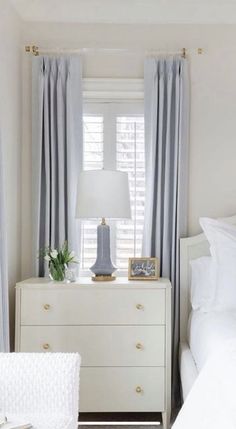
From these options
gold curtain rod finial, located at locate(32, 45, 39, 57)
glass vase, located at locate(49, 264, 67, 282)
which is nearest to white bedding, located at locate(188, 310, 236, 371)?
glass vase, located at locate(49, 264, 67, 282)

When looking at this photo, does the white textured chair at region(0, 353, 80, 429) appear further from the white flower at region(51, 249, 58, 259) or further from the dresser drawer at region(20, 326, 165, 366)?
the white flower at region(51, 249, 58, 259)

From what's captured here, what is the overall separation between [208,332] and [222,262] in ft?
1.74

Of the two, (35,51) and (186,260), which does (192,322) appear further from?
(35,51)

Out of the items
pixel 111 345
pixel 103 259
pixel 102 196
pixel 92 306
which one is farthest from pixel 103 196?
pixel 111 345

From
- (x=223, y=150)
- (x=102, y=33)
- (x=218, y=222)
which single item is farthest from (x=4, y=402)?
(x=102, y=33)

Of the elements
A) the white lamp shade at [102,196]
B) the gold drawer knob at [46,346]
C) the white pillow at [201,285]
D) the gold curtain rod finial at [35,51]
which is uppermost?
the gold curtain rod finial at [35,51]

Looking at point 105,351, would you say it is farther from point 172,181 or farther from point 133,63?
point 133,63

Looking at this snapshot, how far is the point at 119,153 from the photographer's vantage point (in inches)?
Answer: 141

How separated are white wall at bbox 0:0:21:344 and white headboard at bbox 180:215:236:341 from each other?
1082 mm

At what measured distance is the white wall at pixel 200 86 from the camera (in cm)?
351

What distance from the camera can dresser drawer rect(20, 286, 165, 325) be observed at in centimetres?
305

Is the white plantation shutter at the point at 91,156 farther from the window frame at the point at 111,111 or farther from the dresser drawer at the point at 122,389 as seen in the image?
the dresser drawer at the point at 122,389

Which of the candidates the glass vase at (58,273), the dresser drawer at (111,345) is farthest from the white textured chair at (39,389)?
the glass vase at (58,273)

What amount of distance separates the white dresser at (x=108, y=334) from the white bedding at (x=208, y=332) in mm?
174
